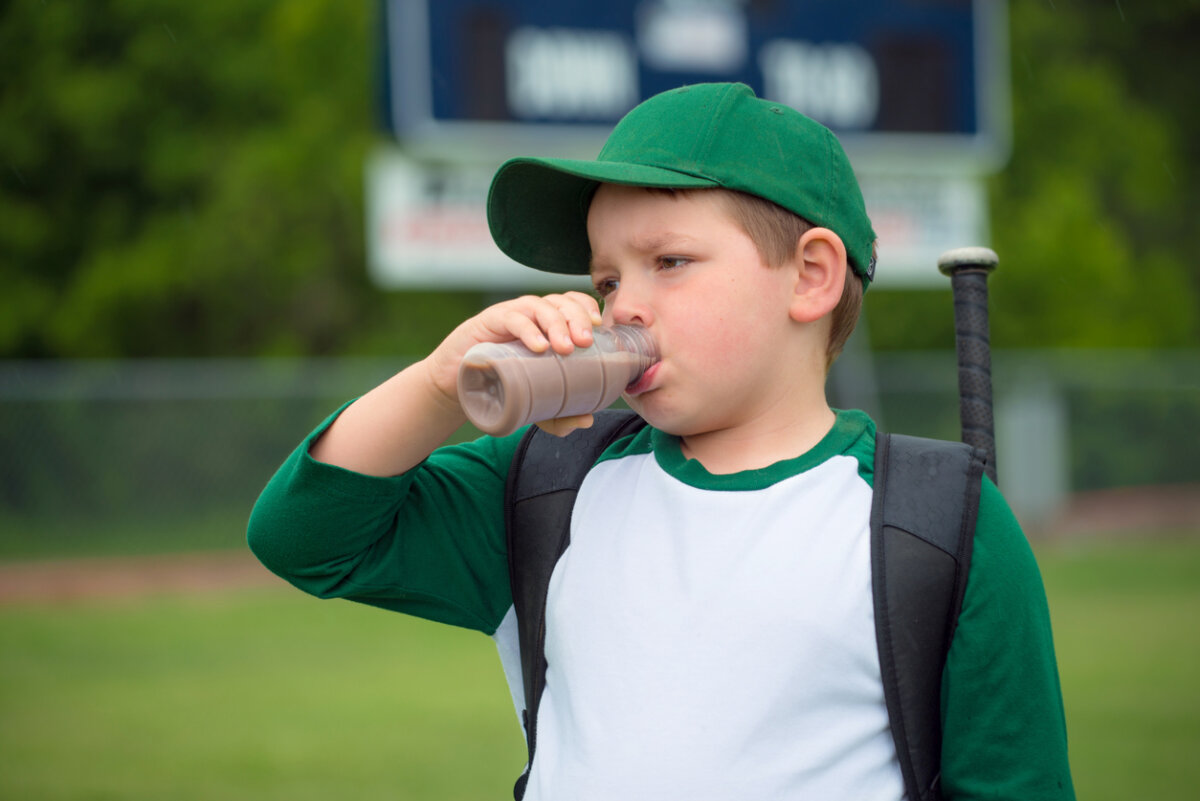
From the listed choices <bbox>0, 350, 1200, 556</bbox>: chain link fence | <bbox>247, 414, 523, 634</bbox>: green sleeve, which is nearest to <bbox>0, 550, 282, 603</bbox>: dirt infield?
<bbox>0, 350, 1200, 556</bbox>: chain link fence

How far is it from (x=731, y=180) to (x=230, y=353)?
1623 cm

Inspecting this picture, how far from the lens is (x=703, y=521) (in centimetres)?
146

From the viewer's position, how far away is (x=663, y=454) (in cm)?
157

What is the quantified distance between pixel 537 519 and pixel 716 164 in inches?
19.8

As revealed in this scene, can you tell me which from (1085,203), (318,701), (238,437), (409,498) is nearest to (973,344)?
(409,498)

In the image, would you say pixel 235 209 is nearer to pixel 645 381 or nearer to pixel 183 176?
pixel 183 176

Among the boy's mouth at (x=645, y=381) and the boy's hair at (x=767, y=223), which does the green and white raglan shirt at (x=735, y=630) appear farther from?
the boy's hair at (x=767, y=223)

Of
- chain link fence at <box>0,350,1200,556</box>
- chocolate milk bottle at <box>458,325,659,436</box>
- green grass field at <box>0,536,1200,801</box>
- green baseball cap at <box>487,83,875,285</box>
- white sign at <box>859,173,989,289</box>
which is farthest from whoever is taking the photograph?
white sign at <box>859,173,989,289</box>

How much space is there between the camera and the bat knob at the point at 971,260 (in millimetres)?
1687

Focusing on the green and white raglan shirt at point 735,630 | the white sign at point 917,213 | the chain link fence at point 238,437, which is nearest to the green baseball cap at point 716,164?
the green and white raglan shirt at point 735,630

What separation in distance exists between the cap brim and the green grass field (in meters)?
3.19

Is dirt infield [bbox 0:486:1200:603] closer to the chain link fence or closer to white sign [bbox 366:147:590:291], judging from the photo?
the chain link fence

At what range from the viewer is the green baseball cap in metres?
1.44

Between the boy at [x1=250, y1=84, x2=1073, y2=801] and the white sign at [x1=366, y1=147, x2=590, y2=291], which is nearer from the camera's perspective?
the boy at [x1=250, y1=84, x2=1073, y2=801]
